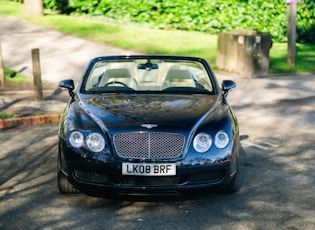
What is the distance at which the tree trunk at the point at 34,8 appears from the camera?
90.1ft

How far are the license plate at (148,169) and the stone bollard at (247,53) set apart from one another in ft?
36.9

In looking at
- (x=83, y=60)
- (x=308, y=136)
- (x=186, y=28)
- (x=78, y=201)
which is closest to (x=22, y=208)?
(x=78, y=201)

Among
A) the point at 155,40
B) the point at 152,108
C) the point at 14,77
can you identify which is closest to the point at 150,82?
the point at 152,108

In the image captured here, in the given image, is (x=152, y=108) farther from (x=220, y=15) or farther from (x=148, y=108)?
(x=220, y=15)

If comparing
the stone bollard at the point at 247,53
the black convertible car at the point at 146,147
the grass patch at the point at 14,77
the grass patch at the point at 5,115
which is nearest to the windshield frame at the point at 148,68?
the black convertible car at the point at 146,147

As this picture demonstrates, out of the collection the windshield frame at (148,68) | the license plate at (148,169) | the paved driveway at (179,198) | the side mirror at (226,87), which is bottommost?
the paved driveway at (179,198)

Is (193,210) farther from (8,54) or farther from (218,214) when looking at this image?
(8,54)

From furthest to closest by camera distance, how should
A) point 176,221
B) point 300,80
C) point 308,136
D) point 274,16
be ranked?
point 274,16 < point 300,80 < point 308,136 < point 176,221

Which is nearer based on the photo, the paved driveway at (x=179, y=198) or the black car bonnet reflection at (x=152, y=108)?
the paved driveway at (x=179, y=198)

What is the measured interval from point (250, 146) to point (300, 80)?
24.1 ft

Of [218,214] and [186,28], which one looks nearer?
[218,214]

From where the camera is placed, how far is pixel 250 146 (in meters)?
9.83

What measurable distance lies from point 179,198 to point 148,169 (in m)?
0.75

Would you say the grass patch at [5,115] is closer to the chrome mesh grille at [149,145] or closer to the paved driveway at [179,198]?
the paved driveway at [179,198]
